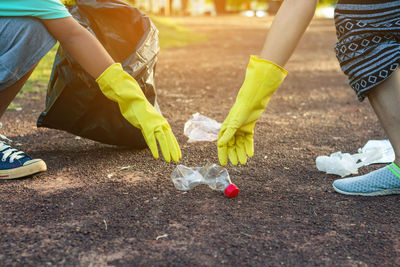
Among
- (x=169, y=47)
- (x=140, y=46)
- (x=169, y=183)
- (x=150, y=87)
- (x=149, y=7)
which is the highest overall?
(x=140, y=46)

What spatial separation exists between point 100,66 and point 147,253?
3.22 feet

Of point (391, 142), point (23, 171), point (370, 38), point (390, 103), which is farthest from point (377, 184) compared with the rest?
point (23, 171)

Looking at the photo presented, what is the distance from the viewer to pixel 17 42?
2.15m

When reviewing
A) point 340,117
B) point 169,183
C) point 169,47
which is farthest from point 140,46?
point 169,47

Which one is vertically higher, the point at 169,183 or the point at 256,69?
the point at 256,69

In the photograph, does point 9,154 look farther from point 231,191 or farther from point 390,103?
point 390,103

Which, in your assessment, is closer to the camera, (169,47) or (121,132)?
(121,132)

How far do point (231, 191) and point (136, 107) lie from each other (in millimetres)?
614

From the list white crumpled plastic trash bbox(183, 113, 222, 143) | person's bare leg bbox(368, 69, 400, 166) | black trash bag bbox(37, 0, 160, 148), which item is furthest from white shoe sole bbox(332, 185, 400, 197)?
black trash bag bbox(37, 0, 160, 148)

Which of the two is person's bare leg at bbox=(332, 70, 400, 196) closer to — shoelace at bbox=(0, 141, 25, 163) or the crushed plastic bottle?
the crushed plastic bottle

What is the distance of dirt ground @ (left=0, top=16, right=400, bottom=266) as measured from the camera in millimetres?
1615

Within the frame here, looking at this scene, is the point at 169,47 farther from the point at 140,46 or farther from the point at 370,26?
the point at 370,26

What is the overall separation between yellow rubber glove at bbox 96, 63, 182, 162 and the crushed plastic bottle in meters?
0.11

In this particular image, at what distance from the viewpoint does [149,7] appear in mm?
28234
